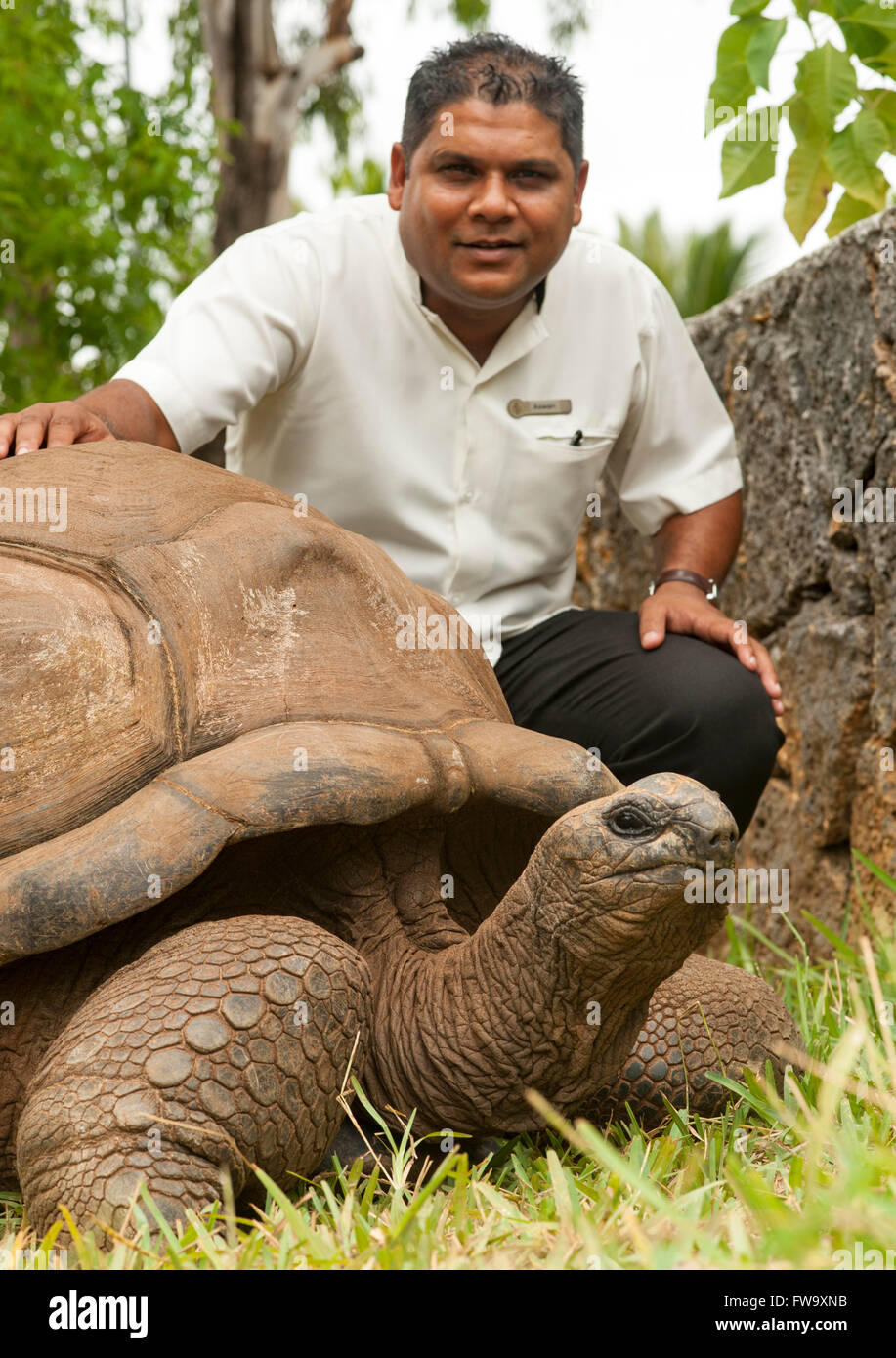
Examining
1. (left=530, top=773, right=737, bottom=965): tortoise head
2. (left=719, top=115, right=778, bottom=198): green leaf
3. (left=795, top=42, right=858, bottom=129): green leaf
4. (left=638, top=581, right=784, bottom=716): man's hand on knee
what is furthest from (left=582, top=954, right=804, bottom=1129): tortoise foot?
(left=795, top=42, right=858, bottom=129): green leaf

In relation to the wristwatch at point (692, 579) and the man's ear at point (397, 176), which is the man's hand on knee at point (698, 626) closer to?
the wristwatch at point (692, 579)

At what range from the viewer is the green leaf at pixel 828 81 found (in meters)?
3.08

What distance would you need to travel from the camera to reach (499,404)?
134 inches

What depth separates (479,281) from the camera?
316cm

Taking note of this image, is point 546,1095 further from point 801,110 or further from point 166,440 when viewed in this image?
point 801,110

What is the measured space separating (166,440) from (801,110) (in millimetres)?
1745

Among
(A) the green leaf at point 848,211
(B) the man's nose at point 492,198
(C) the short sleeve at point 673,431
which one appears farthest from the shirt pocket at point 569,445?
(A) the green leaf at point 848,211

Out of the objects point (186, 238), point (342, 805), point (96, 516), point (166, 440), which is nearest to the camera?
point (342, 805)

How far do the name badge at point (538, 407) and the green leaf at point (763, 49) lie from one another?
2.92 feet

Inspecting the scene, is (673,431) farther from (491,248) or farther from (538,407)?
(491,248)

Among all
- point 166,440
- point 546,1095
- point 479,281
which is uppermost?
point 479,281

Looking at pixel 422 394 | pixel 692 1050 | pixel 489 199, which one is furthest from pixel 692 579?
pixel 692 1050
